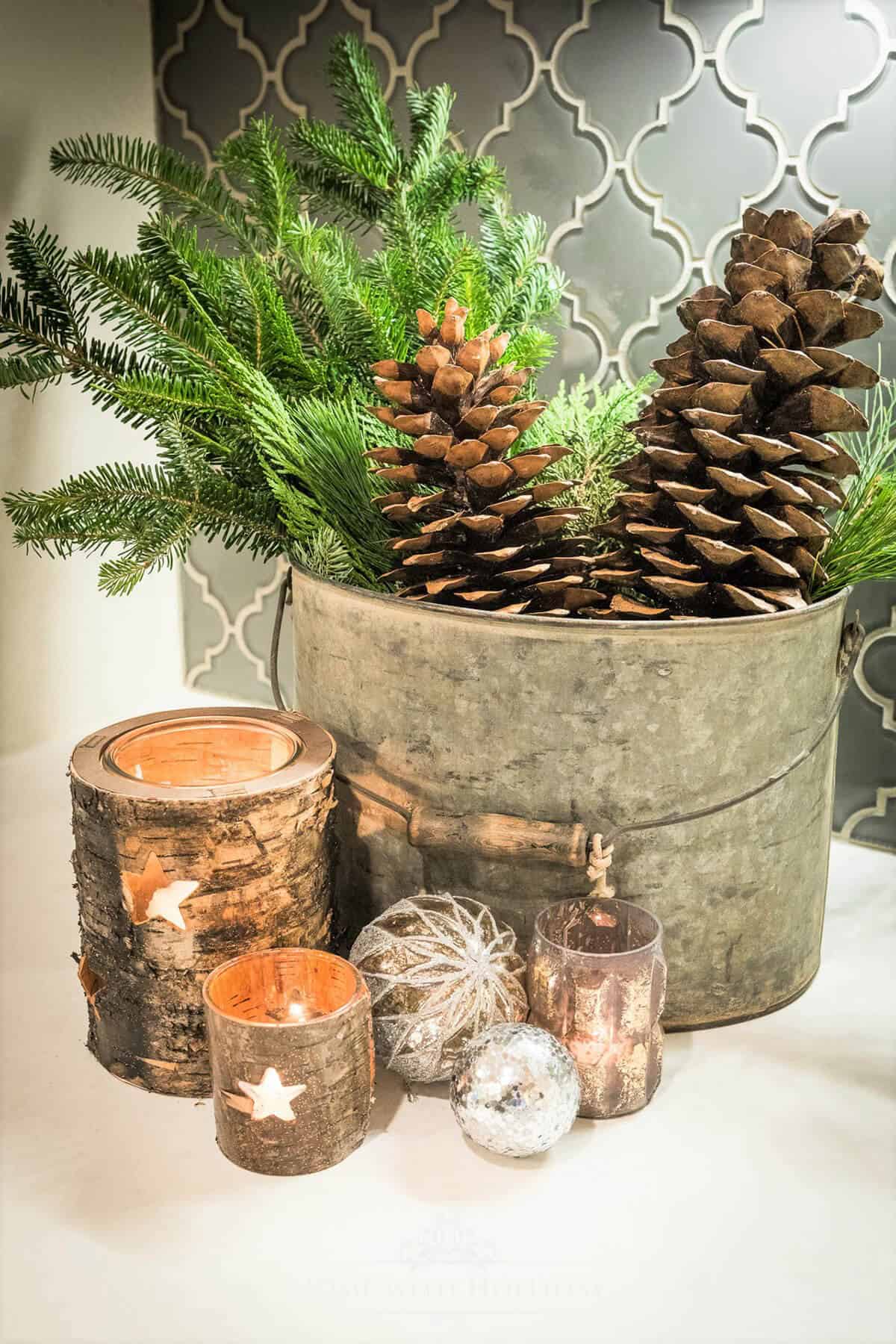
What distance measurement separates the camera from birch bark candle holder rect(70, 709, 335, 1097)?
51cm

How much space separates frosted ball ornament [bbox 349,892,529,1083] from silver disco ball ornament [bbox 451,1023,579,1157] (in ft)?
0.11

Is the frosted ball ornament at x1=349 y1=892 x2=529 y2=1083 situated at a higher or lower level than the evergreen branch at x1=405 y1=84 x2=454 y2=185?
lower

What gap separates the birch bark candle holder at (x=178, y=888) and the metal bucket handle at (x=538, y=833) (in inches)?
2.0

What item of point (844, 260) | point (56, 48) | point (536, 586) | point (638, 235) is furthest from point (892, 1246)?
point (56, 48)

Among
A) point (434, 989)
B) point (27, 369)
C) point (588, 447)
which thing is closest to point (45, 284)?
point (27, 369)

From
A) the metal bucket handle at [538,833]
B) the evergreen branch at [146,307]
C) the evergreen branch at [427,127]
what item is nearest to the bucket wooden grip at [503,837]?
the metal bucket handle at [538,833]

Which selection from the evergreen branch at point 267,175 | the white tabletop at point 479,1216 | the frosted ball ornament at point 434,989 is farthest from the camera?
the evergreen branch at point 267,175

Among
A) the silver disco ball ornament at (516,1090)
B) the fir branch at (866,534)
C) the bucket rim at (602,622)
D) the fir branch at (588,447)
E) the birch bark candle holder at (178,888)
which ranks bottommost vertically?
the silver disco ball ornament at (516,1090)

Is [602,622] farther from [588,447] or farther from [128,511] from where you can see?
[128,511]

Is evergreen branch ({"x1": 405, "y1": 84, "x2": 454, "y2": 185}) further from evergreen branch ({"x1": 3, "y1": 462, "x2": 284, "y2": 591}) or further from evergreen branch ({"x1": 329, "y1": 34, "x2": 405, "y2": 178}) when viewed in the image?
evergreen branch ({"x1": 3, "y1": 462, "x2": 284, "y2": 591})

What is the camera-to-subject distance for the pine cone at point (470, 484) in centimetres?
56

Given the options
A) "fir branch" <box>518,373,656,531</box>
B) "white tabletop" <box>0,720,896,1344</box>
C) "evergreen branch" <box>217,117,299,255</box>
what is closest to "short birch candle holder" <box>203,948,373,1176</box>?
"white tabletop" <box>0,720,896,1344</box>

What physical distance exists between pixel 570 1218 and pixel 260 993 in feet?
0.53

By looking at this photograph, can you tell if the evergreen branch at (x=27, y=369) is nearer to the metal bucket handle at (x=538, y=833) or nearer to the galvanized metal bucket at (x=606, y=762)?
the galvanized metal bucket at (x=606, y=762)
